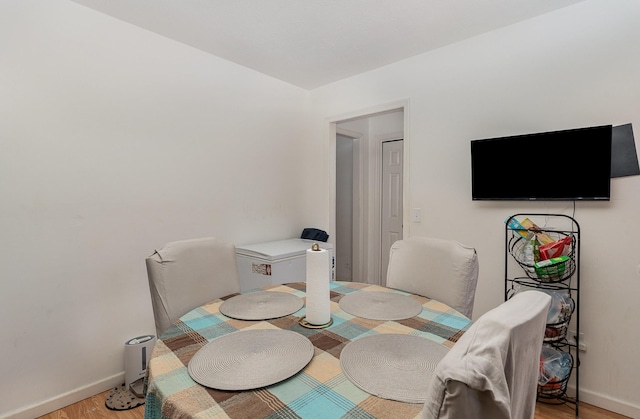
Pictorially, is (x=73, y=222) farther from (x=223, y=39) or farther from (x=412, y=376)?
(x=412, y=376)

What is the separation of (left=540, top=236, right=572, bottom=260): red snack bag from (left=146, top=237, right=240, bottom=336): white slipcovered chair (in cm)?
181

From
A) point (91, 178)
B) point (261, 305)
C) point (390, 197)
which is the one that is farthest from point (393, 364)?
point (390, 197)

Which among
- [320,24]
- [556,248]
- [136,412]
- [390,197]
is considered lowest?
[136,412]

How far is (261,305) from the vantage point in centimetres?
137

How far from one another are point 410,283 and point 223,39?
2199 mm

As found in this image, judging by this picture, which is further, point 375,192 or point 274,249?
point 375,192

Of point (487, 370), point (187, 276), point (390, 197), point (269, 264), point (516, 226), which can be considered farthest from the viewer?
point (390, 197)

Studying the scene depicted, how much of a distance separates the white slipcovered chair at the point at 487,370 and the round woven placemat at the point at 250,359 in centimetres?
45

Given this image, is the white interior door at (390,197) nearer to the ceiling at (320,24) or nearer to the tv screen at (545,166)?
the ceiling at (320,24)

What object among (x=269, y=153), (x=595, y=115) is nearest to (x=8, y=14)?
(x=269, y=153)

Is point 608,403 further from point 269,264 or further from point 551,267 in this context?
point 269,264

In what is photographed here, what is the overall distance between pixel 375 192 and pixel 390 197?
198mm

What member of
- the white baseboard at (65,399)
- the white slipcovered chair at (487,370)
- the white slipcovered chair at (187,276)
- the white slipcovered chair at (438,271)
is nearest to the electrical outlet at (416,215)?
the white slipcovered chair at (438,271)

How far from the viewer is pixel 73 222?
194cm
